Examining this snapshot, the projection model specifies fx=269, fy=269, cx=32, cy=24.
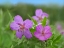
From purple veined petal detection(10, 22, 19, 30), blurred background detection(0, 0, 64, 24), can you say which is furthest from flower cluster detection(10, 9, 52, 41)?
blurred background detection(0, 0, 64, 24)

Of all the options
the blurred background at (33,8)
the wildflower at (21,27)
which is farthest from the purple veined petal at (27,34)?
the blurred background at (33,8)

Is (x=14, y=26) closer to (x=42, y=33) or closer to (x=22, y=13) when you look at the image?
(x=42, y=33)

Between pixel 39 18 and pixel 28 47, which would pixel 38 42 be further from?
pixel 39 18

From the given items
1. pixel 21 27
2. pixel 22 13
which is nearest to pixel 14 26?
pixel 21 27

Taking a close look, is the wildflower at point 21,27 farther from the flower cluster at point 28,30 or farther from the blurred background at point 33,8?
the blurred background at point 33,8

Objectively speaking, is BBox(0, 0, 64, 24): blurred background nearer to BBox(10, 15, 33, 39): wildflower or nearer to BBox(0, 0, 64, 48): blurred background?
BBox(0, 0, 64, 48): blurred background

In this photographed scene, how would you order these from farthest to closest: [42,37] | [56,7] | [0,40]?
[56,7], [0,40], [42,37]

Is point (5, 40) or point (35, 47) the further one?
point (5, 40)

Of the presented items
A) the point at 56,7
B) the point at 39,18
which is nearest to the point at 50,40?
the point at 39,18
